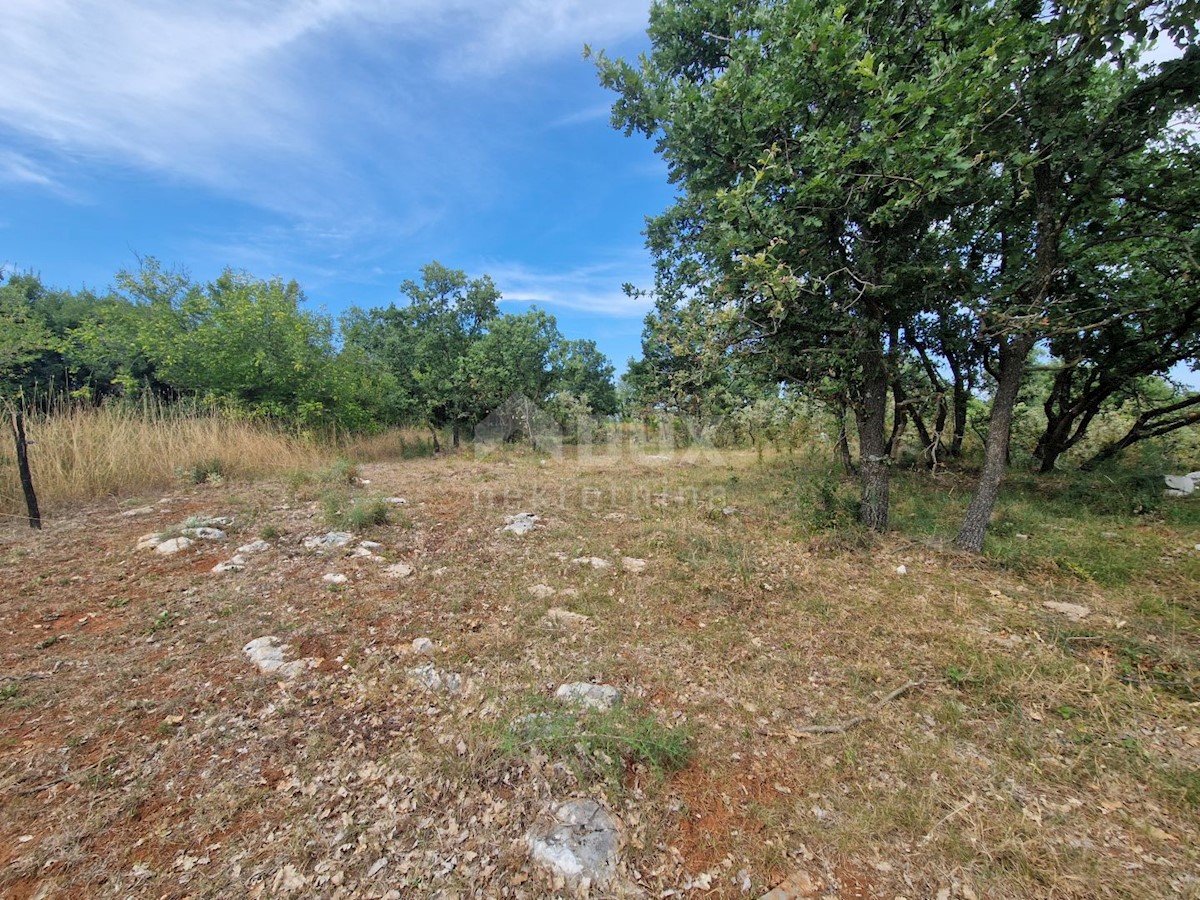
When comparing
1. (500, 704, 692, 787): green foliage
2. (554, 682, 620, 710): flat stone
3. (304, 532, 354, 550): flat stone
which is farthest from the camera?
(304, 532, 354, 550): flat stone

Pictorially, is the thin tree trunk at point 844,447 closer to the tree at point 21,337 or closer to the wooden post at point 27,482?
the wooden post at point 27,482

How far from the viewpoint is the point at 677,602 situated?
11.3 feet

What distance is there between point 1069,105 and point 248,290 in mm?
13567

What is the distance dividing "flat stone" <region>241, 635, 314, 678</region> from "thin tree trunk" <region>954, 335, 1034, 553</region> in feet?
18.2

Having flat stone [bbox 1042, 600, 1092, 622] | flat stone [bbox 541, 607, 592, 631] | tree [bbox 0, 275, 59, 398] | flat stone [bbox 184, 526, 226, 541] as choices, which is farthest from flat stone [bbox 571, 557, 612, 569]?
tree [bbox 0, 275, 59, 398]

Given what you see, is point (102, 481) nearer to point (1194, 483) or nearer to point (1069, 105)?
point (1069, 105)

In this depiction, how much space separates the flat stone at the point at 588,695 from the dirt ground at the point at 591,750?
74 millimetres

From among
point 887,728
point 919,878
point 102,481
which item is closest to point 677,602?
point 887,728

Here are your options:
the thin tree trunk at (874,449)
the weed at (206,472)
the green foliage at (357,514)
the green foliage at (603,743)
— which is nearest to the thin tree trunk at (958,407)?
the thin tree trunk at (874,449)

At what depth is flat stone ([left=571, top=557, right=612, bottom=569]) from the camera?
4062 mm

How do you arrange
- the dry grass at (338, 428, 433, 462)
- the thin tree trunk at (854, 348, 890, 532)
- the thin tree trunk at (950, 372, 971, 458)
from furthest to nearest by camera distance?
the dry grass at (338, 428, 433, 462)
the thin tree trunk at (950, 372, 971, 458)
the thin tree trunk at (854, 348, 890, 532)

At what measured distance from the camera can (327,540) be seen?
4414 millimetres

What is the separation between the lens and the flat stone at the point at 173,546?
13.2 ft

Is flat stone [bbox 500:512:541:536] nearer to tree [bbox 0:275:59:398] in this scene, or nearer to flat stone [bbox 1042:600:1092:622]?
flat stone [bbox 1042:600:1092:622]
